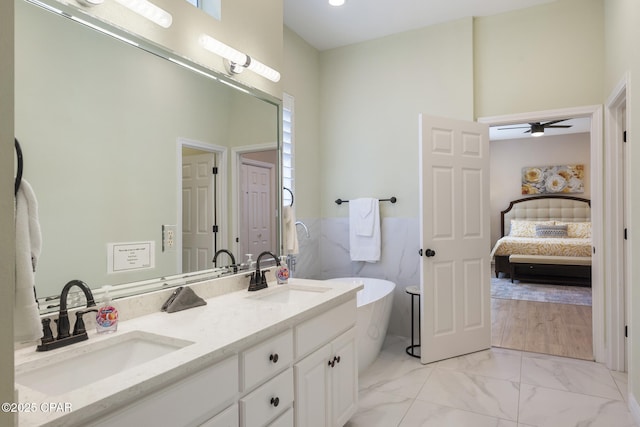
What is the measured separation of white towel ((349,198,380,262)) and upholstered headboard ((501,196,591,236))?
195 inches

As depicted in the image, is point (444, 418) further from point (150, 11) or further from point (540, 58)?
point (540, 58)

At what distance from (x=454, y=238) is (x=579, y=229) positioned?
508 cm

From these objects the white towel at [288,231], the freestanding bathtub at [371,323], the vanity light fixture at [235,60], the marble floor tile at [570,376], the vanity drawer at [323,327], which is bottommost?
the marble floor tile at [570,376]

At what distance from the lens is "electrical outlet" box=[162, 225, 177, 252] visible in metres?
1.69

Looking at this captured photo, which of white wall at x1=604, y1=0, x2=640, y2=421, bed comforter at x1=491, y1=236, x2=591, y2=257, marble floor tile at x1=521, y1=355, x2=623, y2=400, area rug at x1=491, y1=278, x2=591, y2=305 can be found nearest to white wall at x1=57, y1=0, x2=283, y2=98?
white wall at x1=604, y1=0, x2=640, y2=421

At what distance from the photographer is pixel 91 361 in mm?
1177

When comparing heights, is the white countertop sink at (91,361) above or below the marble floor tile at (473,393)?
above

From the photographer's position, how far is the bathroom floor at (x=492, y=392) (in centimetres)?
222

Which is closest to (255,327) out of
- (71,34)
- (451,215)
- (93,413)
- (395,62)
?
(93,413)

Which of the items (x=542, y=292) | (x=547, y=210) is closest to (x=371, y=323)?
(x=542, y=292)

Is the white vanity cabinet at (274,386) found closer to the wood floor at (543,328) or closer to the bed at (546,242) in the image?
the wood floor at (543,328)

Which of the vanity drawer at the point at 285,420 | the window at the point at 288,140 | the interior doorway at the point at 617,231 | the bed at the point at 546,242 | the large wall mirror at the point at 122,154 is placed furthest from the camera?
the bed at the point at 546,242

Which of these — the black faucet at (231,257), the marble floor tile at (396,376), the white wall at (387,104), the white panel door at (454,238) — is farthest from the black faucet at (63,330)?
the white wall at (387,104)

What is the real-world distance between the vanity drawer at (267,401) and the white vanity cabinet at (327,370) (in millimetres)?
72
